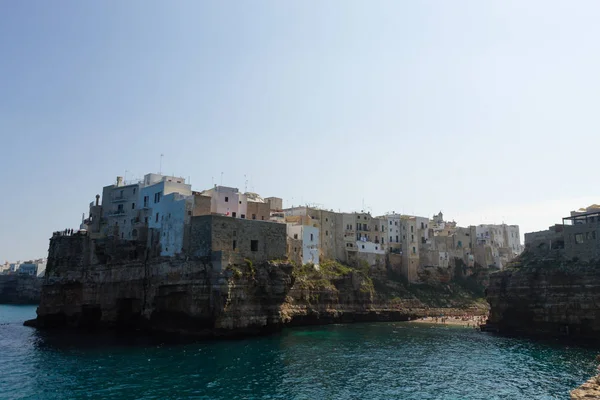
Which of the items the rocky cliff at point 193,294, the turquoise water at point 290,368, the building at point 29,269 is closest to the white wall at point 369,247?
the rocky cliff at point 193,294

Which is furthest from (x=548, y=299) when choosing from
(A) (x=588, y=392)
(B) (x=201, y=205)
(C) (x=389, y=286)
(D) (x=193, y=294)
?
(B) (x=201, y=205)

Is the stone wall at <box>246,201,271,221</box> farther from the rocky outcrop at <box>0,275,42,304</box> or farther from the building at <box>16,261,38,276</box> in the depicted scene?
the building at <box>16,261,38,276</box>

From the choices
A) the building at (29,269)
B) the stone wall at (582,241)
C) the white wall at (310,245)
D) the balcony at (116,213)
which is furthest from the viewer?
the building at (29,269)

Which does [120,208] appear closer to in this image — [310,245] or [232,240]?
[232,240]

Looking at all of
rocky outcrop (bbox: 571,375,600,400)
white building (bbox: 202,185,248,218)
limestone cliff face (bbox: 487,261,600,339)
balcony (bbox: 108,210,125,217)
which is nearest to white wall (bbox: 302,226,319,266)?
white building (bbox: 202,185,248,218)

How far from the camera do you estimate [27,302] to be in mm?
134625

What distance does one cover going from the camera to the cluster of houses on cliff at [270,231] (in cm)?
5438

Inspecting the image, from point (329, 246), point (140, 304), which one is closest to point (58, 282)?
point (140, 304)

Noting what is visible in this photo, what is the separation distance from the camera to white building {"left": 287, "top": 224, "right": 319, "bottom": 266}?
71.6m

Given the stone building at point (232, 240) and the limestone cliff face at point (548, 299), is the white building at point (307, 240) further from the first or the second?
the limestone cliff face at point (548, 299)

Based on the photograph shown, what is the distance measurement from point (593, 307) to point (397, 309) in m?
34.4

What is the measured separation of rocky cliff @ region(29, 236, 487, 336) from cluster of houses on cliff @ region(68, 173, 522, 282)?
7.62ft

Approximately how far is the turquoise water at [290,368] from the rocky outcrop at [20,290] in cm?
9425

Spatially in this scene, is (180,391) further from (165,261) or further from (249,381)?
(165,261)
